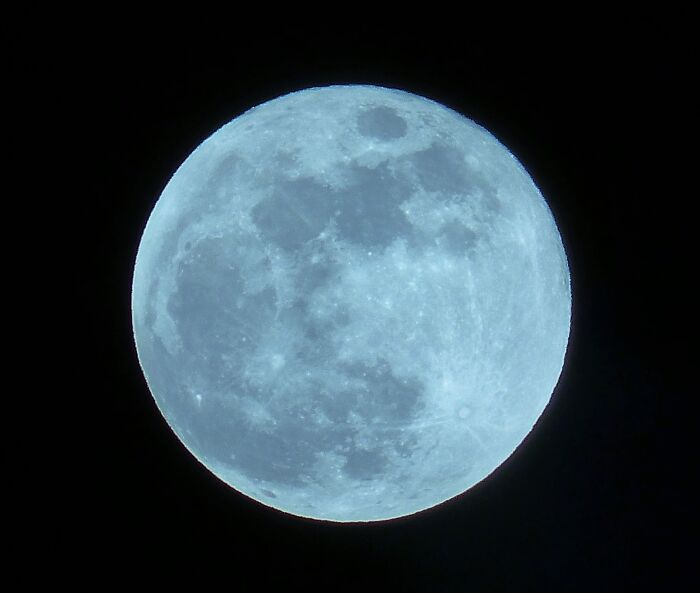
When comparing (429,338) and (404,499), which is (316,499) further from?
(429,338)

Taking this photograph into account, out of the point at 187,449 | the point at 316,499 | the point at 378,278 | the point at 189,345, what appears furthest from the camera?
the point at 187,449

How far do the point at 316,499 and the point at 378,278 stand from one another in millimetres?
1942

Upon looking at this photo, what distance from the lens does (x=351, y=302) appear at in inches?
209

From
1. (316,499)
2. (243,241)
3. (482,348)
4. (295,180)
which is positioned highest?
(295,180)

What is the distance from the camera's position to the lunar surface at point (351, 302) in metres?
5.36

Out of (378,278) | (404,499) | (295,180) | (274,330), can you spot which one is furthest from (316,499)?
(295,180)

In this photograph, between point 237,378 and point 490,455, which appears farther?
point 490,455

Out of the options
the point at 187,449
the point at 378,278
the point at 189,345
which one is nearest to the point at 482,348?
the point at 378,278

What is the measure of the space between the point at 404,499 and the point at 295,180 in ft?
8.62

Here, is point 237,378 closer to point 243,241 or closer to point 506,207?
point 243,241

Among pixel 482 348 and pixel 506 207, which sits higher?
pixel 506 207

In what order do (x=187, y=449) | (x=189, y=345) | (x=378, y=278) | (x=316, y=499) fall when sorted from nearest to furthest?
(x=378, y=278) → (x=189, y=345) → (x=316, y=499) → (x=187, y=449)

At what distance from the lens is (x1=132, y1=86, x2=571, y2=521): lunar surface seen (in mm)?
5355

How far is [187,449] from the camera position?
6910 mm
